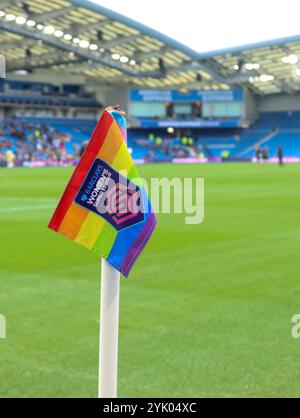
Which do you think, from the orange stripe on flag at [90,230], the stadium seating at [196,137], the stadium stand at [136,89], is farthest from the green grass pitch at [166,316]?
the stadium seating at [196,137]

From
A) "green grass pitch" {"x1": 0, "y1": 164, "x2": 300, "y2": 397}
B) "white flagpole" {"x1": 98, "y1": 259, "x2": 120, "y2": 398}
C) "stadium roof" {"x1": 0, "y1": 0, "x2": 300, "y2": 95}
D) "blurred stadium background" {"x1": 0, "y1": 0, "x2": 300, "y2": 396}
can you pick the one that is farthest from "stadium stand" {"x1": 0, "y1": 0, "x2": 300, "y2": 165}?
"white flagpole" {"x1": 98, "y1": 259, "x2": 120, "y2": 398}

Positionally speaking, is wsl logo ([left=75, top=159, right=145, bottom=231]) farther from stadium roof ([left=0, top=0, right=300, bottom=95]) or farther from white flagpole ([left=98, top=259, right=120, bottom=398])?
stadium roof ([left=0, top=0, right=300, bottom=95])

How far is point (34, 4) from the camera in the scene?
51.9 metres

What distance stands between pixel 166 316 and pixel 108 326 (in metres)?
3.38

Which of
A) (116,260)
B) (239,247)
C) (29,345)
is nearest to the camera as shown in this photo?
(116,260)

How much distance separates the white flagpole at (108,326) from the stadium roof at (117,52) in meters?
49.7

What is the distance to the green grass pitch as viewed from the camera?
16.7ft

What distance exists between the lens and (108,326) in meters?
3.70

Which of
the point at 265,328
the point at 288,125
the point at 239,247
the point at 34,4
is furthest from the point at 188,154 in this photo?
the point at 265,328

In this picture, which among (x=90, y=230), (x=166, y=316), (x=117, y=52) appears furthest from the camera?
(x=117, y=52)

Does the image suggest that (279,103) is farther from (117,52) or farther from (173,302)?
(173,302)

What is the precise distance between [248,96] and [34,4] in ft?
130

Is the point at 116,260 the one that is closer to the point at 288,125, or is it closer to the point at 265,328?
the point at 265,328

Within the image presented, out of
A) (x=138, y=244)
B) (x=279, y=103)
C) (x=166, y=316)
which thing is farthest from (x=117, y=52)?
(x=138, y=244)
